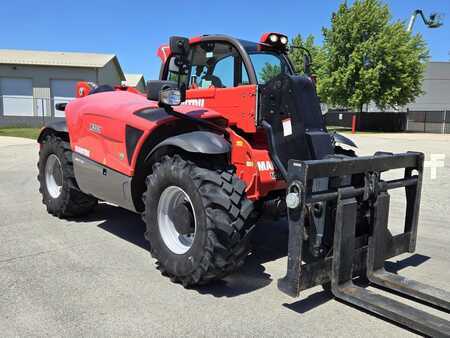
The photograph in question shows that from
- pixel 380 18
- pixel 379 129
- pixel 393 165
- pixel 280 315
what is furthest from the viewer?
pixel 379 129

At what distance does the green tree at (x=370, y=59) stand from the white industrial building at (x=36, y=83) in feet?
55.8

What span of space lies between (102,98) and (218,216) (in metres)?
2.64

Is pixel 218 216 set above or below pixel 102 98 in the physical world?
below

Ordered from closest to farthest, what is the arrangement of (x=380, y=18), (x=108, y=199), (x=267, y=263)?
A: (x=267, y=263) → (x=108, y=199) → (x=380, y=18)

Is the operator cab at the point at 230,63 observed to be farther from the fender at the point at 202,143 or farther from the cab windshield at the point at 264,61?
the fender at the point at 202,143

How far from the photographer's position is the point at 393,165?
152 inches

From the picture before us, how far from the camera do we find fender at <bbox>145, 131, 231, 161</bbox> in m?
3.61

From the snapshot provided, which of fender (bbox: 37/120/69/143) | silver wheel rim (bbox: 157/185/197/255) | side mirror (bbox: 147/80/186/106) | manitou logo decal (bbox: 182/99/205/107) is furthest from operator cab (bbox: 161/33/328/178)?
fender (bbox: 37/120/69/143)

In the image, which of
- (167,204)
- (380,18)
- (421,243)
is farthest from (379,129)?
(167,204)

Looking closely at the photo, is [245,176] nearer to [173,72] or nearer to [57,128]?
[173,72]

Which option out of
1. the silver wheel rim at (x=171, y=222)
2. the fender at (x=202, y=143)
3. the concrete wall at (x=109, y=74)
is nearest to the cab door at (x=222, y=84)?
the fender at (x=202, y=143)

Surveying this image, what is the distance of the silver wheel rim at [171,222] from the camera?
401 cm

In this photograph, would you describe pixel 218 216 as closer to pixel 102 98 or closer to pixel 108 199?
pixel 108 199

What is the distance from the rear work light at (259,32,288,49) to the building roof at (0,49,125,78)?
91.6ft
